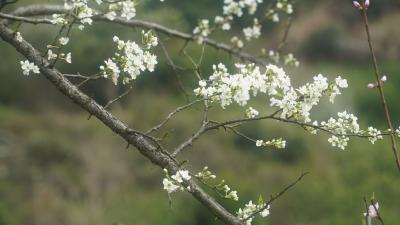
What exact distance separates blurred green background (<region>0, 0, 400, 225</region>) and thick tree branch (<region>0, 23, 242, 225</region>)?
283 inches

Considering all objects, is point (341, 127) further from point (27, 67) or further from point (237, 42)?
point (237, 42)

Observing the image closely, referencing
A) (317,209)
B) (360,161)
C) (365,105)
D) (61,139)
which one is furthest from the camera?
(365,105)

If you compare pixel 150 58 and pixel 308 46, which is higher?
pixel 308 46

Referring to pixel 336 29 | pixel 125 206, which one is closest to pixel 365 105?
pixel 336 29

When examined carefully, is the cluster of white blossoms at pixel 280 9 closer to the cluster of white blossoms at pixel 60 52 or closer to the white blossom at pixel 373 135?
the white blossom at pixel 373 135

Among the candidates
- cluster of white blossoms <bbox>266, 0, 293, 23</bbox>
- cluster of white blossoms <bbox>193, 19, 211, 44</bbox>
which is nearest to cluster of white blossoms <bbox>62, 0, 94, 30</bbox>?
cluster of white blossoms <bbox>193, 19, 211, 44</bbox>

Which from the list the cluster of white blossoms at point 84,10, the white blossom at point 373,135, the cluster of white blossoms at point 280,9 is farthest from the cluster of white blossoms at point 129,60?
Answer: the cluster of white blossoms at point 280,9

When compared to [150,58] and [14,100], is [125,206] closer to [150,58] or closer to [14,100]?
[14,100]

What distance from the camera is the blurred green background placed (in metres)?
13.2

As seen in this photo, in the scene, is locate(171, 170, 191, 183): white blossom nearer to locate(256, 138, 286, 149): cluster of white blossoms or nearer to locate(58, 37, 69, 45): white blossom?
locate(256, 138, 286, 149): cluster of white blossoms

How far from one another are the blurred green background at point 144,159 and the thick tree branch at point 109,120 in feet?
23.6

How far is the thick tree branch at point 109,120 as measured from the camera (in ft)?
8.07

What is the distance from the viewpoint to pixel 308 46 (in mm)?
27297

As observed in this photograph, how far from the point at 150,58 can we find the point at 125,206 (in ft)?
38.1
